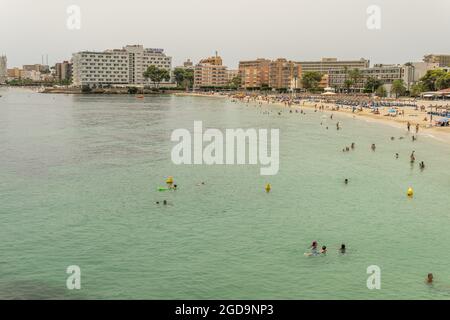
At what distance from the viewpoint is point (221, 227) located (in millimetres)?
28219

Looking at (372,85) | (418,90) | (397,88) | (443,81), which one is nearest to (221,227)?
(443,81)

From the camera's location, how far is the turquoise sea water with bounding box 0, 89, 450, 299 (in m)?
21.2

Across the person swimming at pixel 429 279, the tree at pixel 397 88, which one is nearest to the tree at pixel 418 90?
the tree at pixel 397 88

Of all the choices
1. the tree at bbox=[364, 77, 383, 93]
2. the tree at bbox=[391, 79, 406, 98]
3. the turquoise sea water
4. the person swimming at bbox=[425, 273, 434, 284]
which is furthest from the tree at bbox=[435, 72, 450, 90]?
the person swimming at bbox=[425, 273, 434, 284]

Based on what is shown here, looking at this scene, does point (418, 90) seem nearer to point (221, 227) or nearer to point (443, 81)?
point (443, 81)

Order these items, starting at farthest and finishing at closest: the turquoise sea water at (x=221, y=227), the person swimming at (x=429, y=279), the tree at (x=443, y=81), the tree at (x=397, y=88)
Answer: the tree at (x=397, y=88)
the tree at (x=443, y=81)
the person swimming at (x=429, y=279)
the turquoise sea water at (x=221, y=227)

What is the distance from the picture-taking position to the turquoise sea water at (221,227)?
833 inches

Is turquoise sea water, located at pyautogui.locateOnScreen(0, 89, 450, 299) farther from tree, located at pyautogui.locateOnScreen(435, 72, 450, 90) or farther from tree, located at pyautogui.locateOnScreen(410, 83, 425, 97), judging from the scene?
tree, located at pyautogui.locateOnScreen(410, 83, 425, 97)

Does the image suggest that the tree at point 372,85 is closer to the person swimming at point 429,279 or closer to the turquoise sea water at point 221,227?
the turquoise sea water at point 221,227

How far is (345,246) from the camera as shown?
82.9ft

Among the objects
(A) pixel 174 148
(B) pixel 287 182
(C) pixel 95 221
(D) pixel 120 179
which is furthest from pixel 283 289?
(A) pixel 174 148

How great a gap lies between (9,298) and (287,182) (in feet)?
80.3

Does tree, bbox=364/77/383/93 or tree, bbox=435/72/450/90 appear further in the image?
tree, bbox=364/77/383/93
